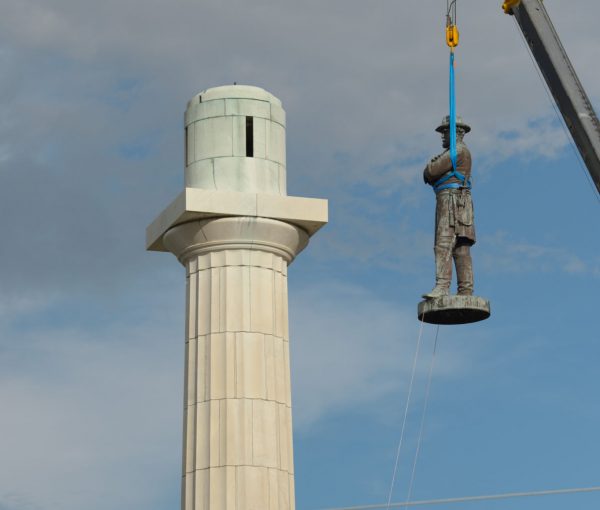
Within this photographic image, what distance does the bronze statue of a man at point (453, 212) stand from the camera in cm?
4425

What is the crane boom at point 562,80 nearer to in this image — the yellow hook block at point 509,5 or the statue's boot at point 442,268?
the yellow hook block at point 509,5

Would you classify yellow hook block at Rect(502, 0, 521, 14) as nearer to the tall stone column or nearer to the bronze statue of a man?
the bronze statue of a man

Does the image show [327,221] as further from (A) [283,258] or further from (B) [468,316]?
(B) [468,316]

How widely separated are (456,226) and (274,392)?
5.34 m

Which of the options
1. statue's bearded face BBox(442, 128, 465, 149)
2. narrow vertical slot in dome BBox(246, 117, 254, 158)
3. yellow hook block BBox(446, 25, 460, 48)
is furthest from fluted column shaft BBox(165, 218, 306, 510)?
yellow hook block BBox(446, 25, 460, 48)

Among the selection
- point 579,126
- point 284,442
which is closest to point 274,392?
point 284,442

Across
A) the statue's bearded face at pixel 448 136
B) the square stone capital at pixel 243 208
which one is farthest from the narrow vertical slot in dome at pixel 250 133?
the statue's bearded face at pixel 448 136

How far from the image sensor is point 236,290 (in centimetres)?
4472

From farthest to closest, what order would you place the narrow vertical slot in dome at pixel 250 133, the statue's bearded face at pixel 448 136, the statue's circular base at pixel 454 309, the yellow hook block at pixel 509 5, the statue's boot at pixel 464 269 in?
1. the narrow vertical slot in dome at pixel 250 133
2. the statue's bearded face at pixel 448 136
3. the statue's boot at pixel 464 269
4. the statue's circular base at pixel 454 309
5. the yellow hook block at pixel 509 5

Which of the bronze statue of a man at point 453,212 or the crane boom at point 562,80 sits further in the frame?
the bronze statue of a man at point 453,212

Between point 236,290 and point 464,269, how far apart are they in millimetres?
4971

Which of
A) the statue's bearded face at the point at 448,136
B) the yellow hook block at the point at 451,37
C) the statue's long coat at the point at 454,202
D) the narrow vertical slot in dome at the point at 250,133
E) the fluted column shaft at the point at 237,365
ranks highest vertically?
the yellow hook block at the point at 451,37

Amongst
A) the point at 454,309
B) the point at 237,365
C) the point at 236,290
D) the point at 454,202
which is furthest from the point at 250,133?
the point at 454,309

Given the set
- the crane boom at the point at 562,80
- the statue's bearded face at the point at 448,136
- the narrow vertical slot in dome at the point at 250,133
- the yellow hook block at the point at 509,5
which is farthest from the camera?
the narrow vertical slot in dome at the point at 250,133
